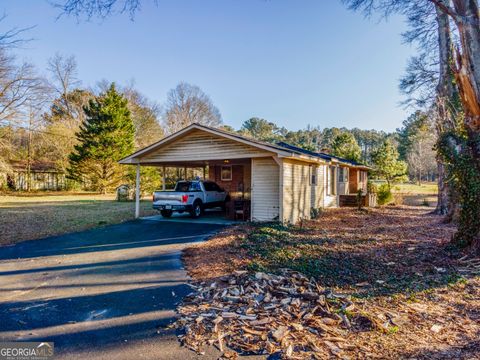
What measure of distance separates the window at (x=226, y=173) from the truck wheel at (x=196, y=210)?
4031 millimetres

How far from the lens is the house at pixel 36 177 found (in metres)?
28.2

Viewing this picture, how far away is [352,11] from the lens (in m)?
8.77

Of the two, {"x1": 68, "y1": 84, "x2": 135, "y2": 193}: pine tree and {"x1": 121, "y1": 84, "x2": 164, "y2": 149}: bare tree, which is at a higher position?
{"x1": 121, "y1": 84, "x2": 164, "y2": 149}: bare tree

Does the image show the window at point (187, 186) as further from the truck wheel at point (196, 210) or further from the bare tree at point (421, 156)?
the bare tree at point (421, 156)

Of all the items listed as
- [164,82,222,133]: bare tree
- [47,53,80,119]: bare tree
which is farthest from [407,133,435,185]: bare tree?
[47,53,80,119]: bare tree

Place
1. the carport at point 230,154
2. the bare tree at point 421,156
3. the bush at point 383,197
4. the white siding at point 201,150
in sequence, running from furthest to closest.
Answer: the bare tree at point 421,156 < the bush at point 383,197 < the white siding at point 201,150 < the carport at point 230,154

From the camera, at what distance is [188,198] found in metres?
12.5

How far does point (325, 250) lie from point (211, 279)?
3.18 meters

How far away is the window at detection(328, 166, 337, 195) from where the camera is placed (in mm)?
18016

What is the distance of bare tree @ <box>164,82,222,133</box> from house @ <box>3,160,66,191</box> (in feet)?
46.4

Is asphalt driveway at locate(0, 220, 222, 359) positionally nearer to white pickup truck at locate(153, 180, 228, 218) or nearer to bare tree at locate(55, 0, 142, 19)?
white pickup truck at locate(153, 180, 228, 218)

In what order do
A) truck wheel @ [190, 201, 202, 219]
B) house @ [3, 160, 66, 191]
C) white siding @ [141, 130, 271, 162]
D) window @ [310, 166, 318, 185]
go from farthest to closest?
house @ [3, 160, 66, 191]
window @ [310, 166, 318, 185]
truck wheel @ [190, 201, 202, 219]
white siding @ [141, 130, 271, 162]

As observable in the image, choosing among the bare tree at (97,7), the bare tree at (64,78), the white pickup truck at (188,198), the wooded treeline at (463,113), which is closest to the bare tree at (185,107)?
the bare tree at (64,78)

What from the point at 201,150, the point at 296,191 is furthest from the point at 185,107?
the point at 296,191
